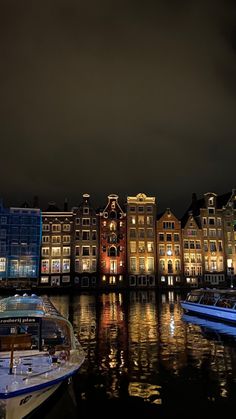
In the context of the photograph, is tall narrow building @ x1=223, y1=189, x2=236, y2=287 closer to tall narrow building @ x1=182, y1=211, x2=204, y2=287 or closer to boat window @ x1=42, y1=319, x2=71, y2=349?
tall narrow building @ x1=182, y1=211, x2=204, y2=287

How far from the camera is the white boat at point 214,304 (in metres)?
30.6

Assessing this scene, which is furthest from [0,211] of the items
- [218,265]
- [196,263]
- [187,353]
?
[187,353]

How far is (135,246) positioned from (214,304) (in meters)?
50.7

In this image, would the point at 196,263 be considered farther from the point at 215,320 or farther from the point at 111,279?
the point at 215,320

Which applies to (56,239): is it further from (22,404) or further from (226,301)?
(22,404)

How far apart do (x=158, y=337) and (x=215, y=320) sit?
10.7 metres

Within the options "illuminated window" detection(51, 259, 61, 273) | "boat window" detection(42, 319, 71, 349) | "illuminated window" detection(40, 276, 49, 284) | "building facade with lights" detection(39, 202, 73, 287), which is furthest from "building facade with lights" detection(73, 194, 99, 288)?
"boat window" detection(42, 319, 71, 349)

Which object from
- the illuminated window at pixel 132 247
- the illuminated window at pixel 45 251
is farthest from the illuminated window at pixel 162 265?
the illuminated window at pixel 45 251

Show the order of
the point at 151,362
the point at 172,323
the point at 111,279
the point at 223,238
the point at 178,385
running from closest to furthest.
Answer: the point at 178,385
the point at 151,362
the point at 172,323
the point at 111,279
the point at 223,238

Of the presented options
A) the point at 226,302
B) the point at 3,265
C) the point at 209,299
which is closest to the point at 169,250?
the point at 3,265

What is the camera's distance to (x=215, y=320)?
3203 centimetres

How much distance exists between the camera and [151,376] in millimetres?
15008

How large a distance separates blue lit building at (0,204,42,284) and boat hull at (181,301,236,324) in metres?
49.3

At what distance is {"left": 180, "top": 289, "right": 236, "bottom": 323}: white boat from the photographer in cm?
3062
